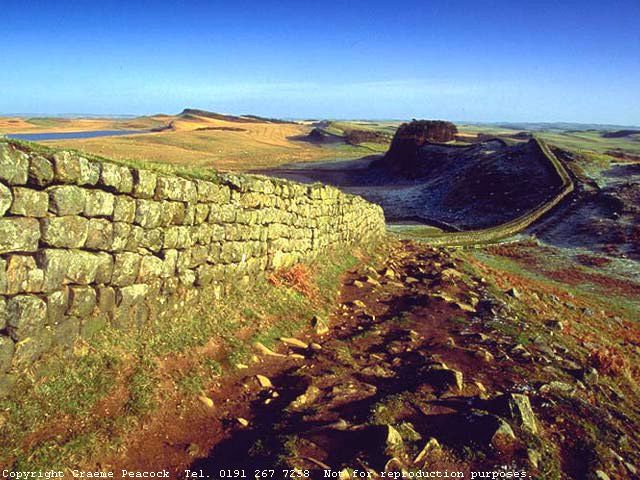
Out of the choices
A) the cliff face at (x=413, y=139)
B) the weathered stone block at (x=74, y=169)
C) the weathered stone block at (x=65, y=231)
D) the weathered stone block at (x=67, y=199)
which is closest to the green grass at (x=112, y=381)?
the weathered stone block at (x=65, y=231)

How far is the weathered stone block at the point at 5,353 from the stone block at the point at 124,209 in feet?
7.41

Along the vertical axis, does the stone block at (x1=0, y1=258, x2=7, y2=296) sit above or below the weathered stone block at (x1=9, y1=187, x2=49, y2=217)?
below

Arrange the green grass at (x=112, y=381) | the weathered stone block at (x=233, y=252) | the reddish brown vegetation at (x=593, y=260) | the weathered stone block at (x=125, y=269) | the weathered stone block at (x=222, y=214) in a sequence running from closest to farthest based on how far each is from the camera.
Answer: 1. the green grass at (x=112, y=381)
2. the weathered stone block at (x=125, y=269)
3. the weathered stone block at (x=222, y=214)
4. the weathered stone block at (x=233, y=252)
5. the reddish brown vegetation at (x=593, y=260)

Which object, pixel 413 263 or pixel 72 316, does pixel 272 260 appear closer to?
pixel 72 316

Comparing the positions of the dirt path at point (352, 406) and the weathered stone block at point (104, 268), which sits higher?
the weathered stone block at point (104, 268)

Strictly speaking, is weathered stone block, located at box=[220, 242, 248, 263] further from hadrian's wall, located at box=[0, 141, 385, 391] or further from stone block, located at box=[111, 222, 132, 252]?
stone block, located at box=[111, 222, 132, 252]

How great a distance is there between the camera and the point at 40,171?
599 cm

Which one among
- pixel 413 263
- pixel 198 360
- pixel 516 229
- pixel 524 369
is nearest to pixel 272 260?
pixel 198 360

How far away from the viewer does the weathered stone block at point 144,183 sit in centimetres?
750

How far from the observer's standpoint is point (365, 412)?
6.61m

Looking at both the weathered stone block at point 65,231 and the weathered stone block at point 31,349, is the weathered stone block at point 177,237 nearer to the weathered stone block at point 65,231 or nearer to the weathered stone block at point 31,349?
the weathered stone block at point 65,231

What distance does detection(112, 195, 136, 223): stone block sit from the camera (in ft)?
23.5

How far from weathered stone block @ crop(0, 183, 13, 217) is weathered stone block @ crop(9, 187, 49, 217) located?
0.06 metres

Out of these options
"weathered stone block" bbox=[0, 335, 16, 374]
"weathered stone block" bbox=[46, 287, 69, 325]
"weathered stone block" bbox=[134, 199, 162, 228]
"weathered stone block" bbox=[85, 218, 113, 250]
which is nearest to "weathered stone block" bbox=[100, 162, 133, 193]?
"weathered stone block" bbox=[134, 199, 162, 228]
